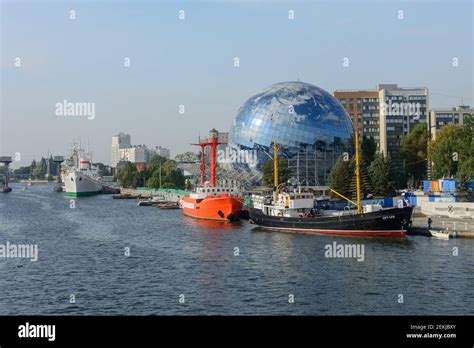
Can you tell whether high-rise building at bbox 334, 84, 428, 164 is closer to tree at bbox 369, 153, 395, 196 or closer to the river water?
tree at bbox 369, 153, 395, 196

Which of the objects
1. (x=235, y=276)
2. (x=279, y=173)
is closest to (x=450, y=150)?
(x=279, y=173)

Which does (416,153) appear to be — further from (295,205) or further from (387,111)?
(295,205)

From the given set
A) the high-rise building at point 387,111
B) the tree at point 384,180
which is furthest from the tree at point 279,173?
the high-rise building at point 387,111

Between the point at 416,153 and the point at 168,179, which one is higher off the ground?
the point at 416,153

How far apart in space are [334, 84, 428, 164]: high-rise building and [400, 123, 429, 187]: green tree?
76.0 feet

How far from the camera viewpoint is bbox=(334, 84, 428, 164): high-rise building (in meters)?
140

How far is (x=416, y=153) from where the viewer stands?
112938mm

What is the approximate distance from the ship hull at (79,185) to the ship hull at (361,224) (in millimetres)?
106782

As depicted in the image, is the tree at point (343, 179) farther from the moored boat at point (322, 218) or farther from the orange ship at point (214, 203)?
the moored boat at point (322, 218)

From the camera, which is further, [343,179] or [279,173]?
[279,173]

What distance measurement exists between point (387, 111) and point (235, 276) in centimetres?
11580

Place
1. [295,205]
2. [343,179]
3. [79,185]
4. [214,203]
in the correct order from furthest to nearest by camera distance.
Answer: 1. [79,185]
2. [343,179]
3. [214,203]
4. [295,205]

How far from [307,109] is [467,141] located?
36.1m
